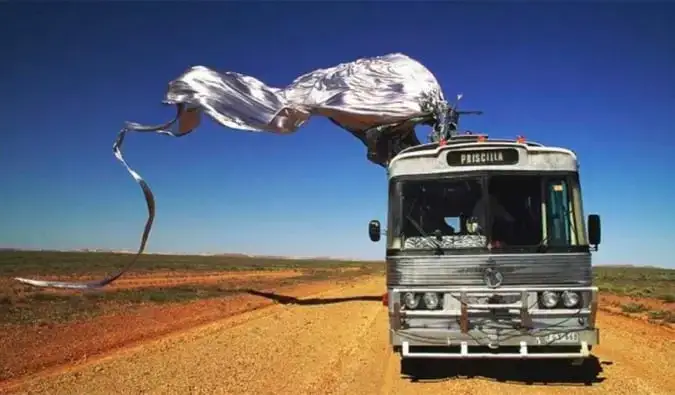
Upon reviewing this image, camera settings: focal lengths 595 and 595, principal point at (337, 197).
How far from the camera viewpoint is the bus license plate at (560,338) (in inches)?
298

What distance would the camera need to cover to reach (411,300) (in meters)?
7.90

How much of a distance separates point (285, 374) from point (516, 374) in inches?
135

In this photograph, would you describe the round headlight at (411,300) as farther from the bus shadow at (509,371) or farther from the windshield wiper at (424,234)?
the bus shadow at (509,371)

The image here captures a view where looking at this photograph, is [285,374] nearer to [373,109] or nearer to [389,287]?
[389,287]

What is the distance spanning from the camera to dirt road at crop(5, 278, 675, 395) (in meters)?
7.98

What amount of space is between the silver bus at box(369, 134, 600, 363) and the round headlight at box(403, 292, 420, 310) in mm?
13

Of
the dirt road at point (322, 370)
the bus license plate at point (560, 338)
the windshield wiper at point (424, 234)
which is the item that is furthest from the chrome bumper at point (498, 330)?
the windshield wiper at point (424, 234)

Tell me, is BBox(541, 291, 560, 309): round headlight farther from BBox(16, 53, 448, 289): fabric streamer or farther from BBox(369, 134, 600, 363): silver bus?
BBox(16, 53, 448, 289): fabric streamer

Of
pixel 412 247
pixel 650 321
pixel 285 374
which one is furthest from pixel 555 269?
pixel 650 321

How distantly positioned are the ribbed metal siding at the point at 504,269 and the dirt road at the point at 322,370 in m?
1.42

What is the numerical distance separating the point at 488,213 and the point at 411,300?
5.17ft

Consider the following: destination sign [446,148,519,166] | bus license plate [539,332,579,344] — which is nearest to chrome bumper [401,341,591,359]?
bus license plate [539,332,579,344]

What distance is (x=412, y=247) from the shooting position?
8172mm

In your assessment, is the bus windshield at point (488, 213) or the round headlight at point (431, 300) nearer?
the round headlight at point (431, 300)
